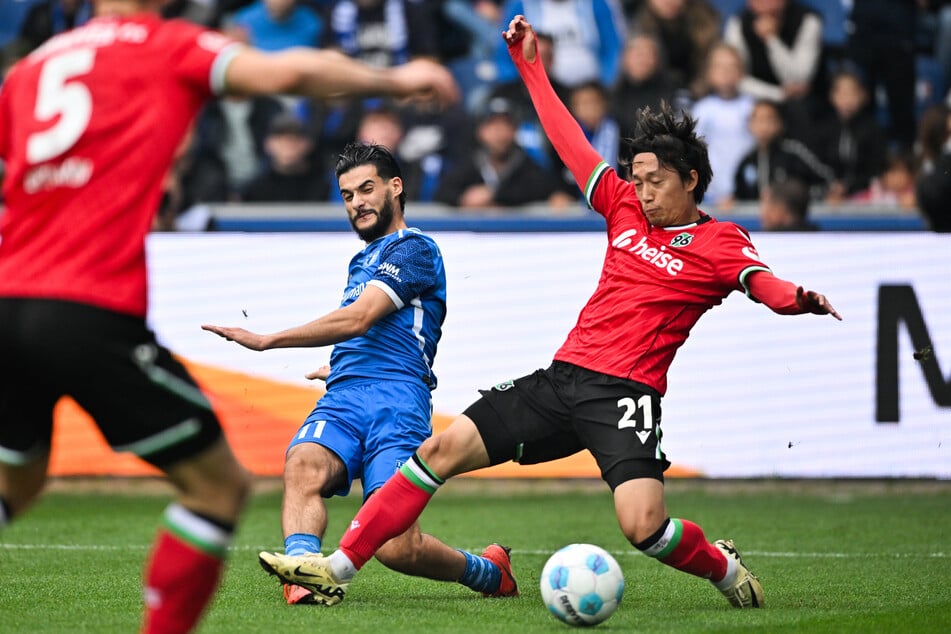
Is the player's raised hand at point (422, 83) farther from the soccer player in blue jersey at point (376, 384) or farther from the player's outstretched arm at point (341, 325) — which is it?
Result: the soccer player in blue jersey at point (376, 384)

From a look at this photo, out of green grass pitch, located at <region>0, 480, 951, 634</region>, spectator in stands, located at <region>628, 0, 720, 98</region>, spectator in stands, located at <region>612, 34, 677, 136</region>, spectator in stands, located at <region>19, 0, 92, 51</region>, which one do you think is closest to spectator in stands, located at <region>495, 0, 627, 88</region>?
spectator in stands, located at <region>628, 0, 720, 98</region>

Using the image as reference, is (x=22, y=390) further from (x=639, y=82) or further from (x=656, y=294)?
(x=639, y=82)

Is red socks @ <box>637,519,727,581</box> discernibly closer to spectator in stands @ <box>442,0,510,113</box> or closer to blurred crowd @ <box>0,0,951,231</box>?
blurred crowd @ <box>0,0,951,231</box>

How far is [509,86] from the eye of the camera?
14211 mm

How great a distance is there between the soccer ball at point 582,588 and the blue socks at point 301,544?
1.10m

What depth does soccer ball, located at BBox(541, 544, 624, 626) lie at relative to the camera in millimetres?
5887

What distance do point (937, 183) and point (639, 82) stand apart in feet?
10.4

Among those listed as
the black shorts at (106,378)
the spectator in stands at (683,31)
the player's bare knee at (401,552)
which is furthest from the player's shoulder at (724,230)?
the spectator in stands at (683,31)

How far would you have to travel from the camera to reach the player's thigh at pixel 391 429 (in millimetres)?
6820

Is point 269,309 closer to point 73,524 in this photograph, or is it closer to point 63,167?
point 73,524

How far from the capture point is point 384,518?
6270mm

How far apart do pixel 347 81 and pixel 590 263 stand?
6.58 m

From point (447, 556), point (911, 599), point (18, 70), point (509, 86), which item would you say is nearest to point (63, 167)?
point (18, 70)

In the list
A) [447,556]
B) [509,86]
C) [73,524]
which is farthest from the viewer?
[509,86]
